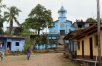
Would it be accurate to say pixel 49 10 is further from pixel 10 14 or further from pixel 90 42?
pixel 90 42

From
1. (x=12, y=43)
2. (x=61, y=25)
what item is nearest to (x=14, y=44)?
(x=12, y=43)

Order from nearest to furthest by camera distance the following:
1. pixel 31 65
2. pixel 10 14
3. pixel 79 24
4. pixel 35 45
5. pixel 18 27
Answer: pixel 31 65, pixel 79 24, pixel 35 45, pixel 10 14, pixel 18 27

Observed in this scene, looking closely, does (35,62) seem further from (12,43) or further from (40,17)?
(40,17)

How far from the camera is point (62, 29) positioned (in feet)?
206

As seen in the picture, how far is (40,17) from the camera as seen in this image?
57.6 metres

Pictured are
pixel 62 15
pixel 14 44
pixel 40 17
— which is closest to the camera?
pixel 14 44

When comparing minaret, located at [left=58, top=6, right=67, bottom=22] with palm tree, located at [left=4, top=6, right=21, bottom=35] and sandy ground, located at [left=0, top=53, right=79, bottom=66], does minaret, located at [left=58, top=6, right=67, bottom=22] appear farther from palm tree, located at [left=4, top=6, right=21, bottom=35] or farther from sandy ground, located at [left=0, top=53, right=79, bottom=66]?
sandy ground, located at [left=0, top=53, right=79, bottom=66]

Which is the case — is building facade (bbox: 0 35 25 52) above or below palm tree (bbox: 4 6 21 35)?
below

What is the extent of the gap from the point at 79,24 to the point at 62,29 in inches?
506

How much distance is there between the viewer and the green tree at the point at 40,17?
5697cm

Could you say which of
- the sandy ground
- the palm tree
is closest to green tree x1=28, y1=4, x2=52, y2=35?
the palm tree

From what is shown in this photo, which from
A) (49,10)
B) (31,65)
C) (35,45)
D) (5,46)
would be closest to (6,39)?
(5,46)

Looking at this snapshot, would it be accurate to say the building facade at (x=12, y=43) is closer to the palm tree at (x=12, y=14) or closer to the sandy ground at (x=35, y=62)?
the palm tree at (x=12, y=14)

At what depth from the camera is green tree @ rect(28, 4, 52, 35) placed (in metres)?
57.0
